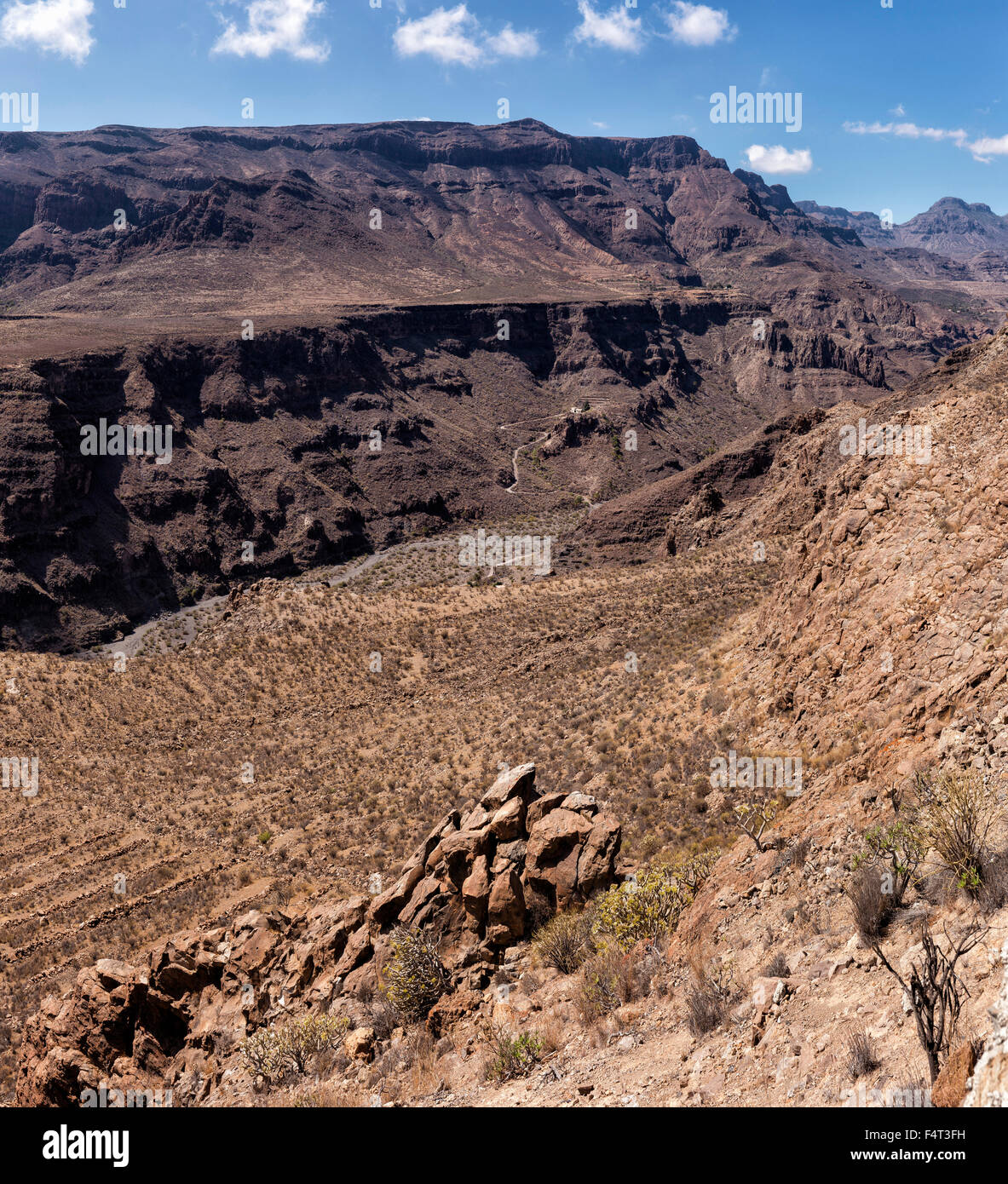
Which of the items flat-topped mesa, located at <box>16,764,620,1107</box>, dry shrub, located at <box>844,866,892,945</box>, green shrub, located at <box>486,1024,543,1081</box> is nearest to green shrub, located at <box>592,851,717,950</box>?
flat-topped mesa, located at <box>16,764,620,1107</box>

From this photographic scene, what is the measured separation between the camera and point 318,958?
36.7 feet

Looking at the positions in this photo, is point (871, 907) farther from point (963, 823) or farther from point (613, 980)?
point (613, 980)

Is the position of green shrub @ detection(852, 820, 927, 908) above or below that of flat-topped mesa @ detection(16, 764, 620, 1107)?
above

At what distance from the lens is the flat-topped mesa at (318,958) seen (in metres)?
9.88

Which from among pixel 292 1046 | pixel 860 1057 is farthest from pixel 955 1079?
pixel 292 1046

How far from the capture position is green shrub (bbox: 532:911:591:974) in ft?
28.0

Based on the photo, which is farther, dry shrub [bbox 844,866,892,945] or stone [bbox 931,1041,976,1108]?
dry shrub [bbox 844,866,892,945]

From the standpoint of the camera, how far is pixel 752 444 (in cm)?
5053

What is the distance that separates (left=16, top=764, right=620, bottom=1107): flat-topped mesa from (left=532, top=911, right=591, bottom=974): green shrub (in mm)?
477

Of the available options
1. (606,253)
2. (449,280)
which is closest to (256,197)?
(449,280)

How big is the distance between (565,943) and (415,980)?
1.93 metres

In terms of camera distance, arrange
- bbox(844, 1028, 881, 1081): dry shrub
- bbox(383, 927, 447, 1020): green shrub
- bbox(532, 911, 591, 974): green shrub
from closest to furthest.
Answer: bbox(844, 1028, 881, 1081): dry shrub, bbox(532, 911, 591, 974): green shrub, bbox(383, 927, 447, 1020): green shrub

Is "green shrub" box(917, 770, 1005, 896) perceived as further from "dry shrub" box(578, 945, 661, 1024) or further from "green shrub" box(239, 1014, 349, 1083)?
"green shrub" box(239, 1014, 349, 1083)
